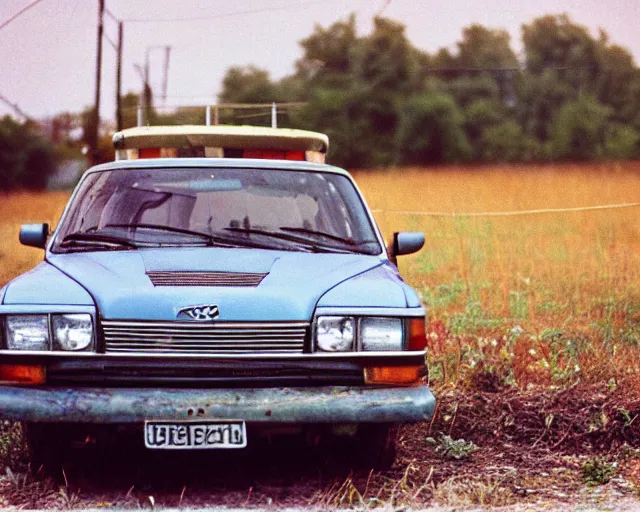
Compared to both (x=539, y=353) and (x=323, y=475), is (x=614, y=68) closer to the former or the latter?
(x=539, y=353)

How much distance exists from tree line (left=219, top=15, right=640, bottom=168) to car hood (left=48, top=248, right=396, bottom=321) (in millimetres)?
34066

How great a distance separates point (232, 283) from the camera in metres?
4.82

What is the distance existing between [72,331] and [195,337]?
53cm

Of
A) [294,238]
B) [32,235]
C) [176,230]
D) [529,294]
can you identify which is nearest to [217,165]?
[176,230]

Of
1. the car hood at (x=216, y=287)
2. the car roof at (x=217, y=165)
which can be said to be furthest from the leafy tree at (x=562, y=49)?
the car hood at (x=216, y=287)

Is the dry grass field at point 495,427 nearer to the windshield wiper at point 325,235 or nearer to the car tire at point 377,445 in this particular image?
the car tire at point 377,445

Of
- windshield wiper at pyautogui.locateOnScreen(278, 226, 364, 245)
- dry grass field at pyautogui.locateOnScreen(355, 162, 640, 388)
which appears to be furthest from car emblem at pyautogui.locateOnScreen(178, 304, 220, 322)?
dry grass field at pyautogui.locateOnScreen(355, 162, 640, 388)

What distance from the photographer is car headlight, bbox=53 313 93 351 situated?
4.65 metres

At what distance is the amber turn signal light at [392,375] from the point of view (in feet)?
15.6

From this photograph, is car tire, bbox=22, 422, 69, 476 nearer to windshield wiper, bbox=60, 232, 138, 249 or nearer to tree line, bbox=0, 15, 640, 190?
windshield wiper, bbox=60, 232, 138, 249

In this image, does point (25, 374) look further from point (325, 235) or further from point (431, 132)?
point (431, 132)

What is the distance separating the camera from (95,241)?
5.57 m

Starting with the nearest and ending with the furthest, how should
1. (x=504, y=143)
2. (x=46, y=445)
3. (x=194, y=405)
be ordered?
(x=194, y=405), (x=46, y=445), (x=504, y=143)

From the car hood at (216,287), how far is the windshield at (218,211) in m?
0.16
